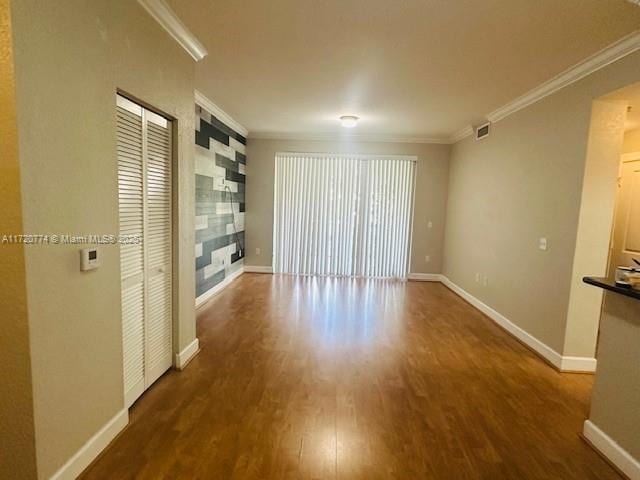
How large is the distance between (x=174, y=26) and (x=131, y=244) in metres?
1.53

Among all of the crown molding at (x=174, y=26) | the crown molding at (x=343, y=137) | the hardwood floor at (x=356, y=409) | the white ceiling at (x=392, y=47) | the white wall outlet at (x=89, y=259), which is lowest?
the hardwood floor at (x=356, y=409)

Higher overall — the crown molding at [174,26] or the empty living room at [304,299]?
the crown molding at [174,26]

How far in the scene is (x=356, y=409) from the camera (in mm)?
2232

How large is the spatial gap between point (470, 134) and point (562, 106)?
2127mm

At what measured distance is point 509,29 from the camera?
2201 millimetres

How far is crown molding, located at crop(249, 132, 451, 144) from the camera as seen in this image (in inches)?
233

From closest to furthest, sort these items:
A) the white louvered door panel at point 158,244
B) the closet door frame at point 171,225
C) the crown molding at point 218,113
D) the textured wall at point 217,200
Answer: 1. the closet door frame at point 171,225
2. the white louvered door panel at point 158,244
3. the crown molding at point 218,113
4. the textured wall at point 217,200

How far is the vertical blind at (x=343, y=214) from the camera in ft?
20.0

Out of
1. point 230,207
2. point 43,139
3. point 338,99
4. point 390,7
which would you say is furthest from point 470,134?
point 43,139

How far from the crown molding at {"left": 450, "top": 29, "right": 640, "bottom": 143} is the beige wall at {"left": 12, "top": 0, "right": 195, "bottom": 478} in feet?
9.52

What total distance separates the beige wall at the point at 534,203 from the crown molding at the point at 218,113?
3.71 m

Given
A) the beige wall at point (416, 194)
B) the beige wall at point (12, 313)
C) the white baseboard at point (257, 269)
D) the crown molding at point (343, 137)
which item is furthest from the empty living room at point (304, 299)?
the white baseboard at point (257, 269)

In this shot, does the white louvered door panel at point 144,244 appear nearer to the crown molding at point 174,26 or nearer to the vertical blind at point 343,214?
the crown molding at point 174,26

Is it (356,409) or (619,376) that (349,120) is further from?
(619,376)
